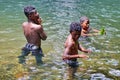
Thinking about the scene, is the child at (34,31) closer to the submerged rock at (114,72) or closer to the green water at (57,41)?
the green water at (57,41)

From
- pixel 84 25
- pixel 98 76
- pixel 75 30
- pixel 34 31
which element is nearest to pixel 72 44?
pixel 75 30

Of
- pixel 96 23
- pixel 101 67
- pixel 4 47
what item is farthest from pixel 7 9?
pixel 101 67

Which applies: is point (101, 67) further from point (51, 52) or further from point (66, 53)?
point (51, 52)

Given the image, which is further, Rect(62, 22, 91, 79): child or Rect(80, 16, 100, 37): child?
Rect(80, 16, 100, 37): child

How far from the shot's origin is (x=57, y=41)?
12.0 meters

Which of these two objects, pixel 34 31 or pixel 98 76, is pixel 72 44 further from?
pixel 34 31

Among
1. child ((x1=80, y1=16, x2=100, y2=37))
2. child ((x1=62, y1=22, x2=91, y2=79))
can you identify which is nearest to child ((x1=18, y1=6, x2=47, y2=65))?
child ((x1=62, y1=22, x2=91, y2=79))

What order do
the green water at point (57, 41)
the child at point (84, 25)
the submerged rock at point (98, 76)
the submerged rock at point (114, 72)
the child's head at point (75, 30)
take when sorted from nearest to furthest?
the child's head at point (75, 30) < the submerged rock at point (98, 76) < the submerged rock at point (114, 72) < the green water at point (57, 41) < the child at point (84, 25)

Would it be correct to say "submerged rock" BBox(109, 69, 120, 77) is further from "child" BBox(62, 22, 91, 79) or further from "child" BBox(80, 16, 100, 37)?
"child" BBox(80, 16, 100, 37)

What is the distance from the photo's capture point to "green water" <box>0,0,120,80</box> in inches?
344

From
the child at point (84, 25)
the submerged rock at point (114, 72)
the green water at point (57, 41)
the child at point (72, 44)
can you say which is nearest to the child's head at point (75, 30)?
the child at point (72, 44)

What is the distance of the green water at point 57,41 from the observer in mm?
8742

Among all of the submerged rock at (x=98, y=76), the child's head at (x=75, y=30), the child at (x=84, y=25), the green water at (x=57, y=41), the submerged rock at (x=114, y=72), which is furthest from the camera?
the child at (x=84, y=25)

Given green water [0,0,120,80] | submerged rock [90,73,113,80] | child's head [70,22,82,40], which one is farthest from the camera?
green water [0,0,120,80]
